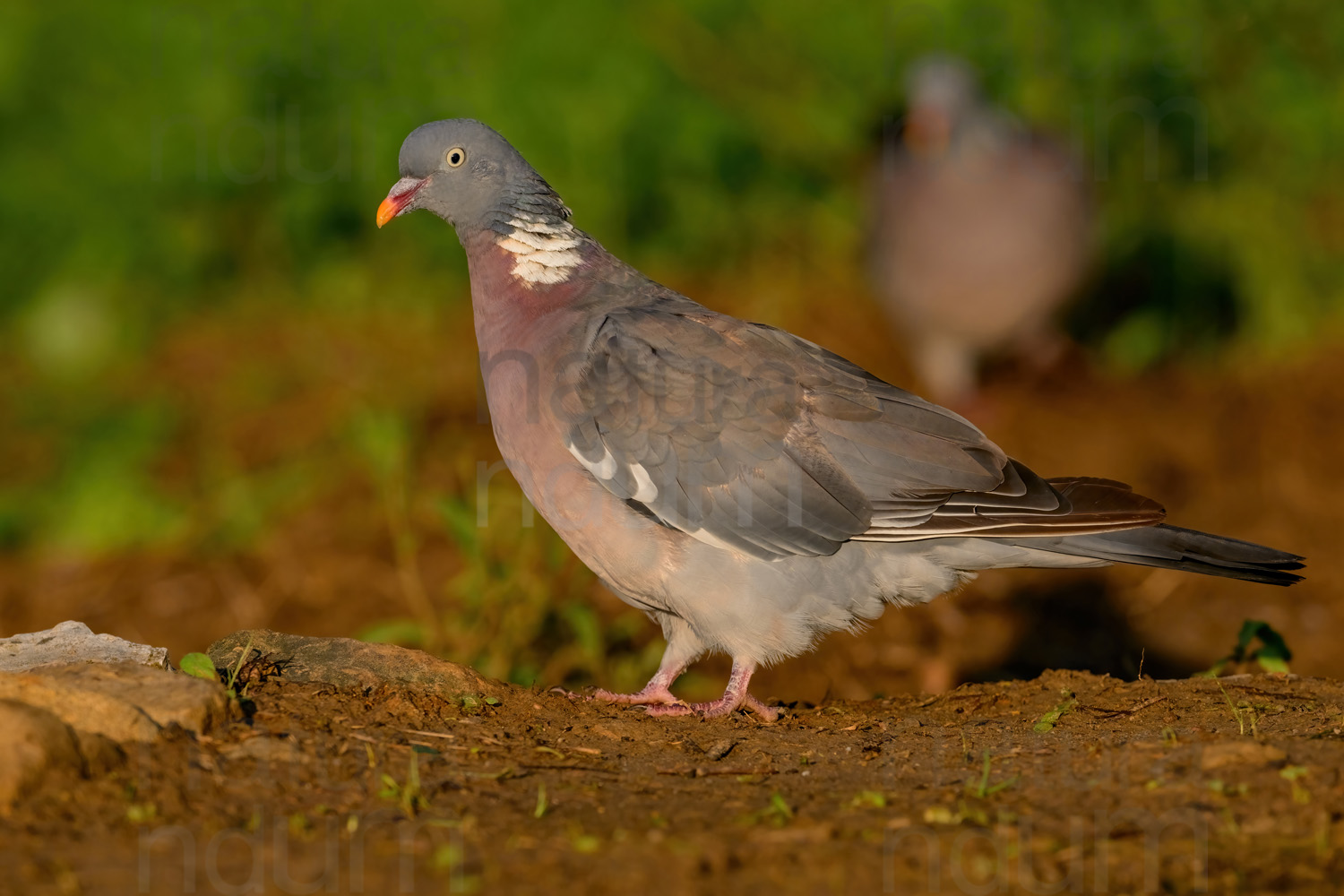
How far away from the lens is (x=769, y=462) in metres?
4.02

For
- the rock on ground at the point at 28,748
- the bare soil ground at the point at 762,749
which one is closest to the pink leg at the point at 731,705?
the bare soil ground at the point at 762,749

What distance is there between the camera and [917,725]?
3684mm

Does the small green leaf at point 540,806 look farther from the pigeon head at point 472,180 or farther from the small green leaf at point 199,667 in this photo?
the pigeon head at point 472,180

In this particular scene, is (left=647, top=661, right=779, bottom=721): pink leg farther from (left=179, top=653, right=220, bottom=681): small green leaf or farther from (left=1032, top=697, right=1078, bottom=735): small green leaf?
(left=179, top=653, right=220, bottom=681): small green leaf

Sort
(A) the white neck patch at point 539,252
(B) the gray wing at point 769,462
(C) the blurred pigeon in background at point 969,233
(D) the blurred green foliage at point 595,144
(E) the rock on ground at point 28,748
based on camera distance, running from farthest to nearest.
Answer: (D) the blurred green foliage at point 595,144
(C) the blurred pigeon in background at point 969,233
(A) the white neck patch at point 539,252
(B) the gray wing at point 769,462
(E) the rock on ground at point 28,748

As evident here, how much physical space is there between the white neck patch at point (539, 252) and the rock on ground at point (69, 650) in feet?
5.12

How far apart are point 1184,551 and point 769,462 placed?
3.87 feet

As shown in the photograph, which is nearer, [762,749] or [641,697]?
[762,749]

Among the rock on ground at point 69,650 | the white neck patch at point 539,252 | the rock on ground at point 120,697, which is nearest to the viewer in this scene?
the rock on ground at point 120,697

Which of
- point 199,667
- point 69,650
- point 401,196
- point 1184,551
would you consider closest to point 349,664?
point 199,667

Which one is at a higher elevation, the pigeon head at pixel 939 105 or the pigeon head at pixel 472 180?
the pigeon head at pixel 939 105

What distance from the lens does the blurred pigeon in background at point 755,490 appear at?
3938 millimetres

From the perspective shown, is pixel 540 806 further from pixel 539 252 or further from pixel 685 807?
pixel 539 252

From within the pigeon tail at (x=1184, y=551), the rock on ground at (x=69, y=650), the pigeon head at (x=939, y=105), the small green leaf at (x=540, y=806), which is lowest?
the small green leaf at (x=540, y=806)
